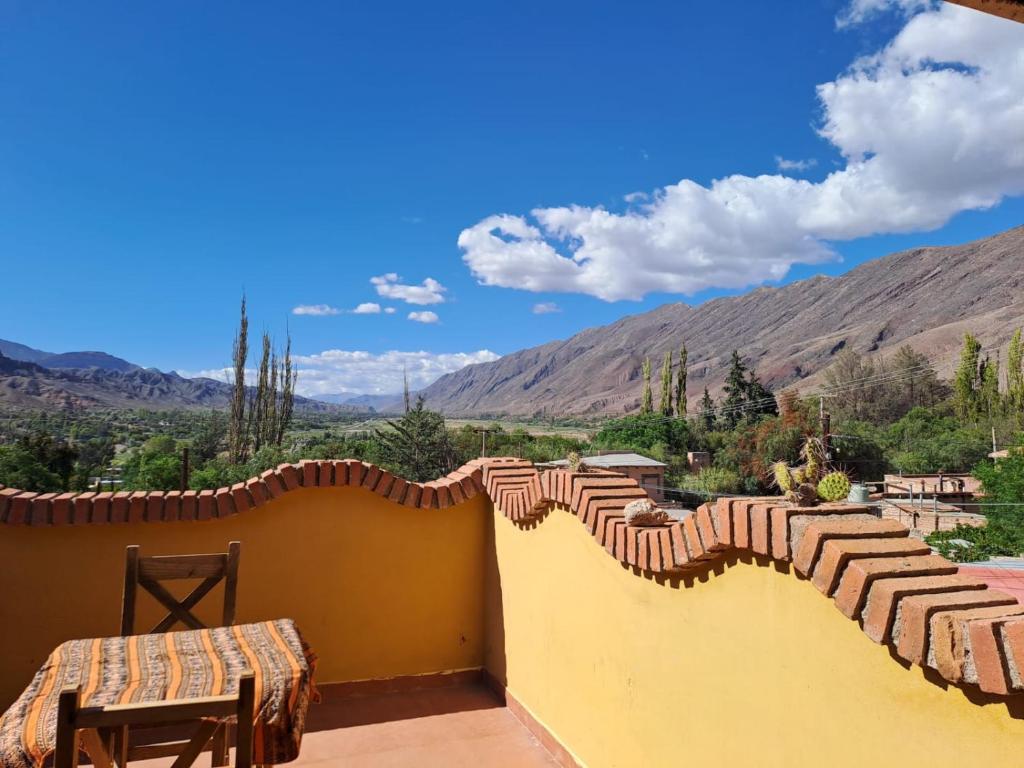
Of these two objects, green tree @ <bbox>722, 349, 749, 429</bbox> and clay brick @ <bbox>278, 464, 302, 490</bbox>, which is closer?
clay brick @ <bbox>278, 464, 302, 490</bbox>

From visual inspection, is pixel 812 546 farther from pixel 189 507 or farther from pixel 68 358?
pixel 68 358

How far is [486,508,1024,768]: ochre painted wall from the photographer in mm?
1414

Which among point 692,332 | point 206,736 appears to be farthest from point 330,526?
point 692,332

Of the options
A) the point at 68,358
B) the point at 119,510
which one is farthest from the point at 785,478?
the point at 68,358

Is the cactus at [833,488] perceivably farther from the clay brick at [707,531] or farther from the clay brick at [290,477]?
the clay brick at [290,477]

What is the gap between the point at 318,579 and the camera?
152 inches

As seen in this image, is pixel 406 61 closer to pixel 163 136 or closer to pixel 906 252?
pixel 163 136

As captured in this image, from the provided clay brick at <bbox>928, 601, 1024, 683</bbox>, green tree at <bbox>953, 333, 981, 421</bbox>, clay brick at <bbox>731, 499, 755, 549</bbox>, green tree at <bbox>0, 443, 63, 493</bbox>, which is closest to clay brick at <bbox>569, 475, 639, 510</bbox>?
clay brick at <bbox>731, 499, 755, 549</bbox>

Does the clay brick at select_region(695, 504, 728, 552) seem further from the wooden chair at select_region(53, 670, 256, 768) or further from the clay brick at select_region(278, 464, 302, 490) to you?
the clay brick at select_region(278, 464, 302, 490)

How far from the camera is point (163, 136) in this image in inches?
1302

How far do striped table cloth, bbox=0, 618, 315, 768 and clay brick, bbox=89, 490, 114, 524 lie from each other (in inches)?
53.3

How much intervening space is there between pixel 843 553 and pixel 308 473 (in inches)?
117

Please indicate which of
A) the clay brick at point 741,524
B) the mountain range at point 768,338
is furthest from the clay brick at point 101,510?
the mountain range at point 768,338

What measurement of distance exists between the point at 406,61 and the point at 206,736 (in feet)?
74.7
